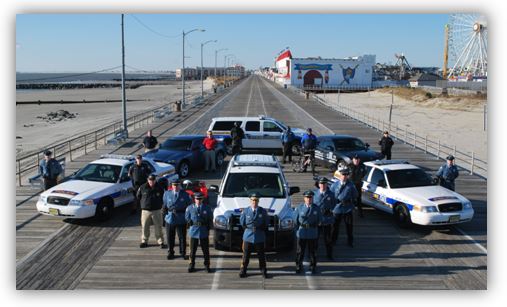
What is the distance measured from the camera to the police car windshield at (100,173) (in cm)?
1378

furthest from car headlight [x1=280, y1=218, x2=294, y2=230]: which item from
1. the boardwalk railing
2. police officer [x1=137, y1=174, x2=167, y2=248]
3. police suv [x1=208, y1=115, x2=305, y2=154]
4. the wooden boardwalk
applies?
police suv [x1=208, y1=115, x2=305, y2=154]

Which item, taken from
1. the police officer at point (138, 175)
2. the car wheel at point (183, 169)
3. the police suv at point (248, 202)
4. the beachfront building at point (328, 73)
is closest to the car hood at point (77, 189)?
the police officer at point (138, 175)

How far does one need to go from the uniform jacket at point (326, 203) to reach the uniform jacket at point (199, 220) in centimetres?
225

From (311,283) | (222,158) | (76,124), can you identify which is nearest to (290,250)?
(311,283)

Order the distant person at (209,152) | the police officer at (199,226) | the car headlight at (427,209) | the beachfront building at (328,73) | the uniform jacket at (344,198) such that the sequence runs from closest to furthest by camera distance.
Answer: the police officer at (199,226), the uniform jacket at (344,198), the car headlight at (427,209), the distant person at (209,152), the beachfront building at (328,73)

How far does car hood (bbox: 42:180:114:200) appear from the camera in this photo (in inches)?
494

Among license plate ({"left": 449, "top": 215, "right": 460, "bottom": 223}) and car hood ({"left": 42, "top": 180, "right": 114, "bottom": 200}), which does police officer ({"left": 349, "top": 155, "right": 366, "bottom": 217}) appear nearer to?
license plate ({"left": 449, "top": 215, "right": 460, "bottom": 223})

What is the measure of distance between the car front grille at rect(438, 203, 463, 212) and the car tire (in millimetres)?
758

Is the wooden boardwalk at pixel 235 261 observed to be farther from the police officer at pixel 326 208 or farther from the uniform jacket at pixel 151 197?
the uniform jacket at pixel 151 197

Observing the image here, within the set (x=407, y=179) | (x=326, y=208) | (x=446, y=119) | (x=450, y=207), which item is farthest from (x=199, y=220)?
(x=446, y=119)

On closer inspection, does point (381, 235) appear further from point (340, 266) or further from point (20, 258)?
point (20, 258)

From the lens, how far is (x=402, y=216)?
12.7m

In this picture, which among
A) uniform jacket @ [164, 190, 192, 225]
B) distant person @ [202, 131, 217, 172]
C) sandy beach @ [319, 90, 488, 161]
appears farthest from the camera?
sandy beach @ [319, 90, 488, 161]

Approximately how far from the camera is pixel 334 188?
37.6ft
